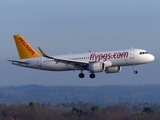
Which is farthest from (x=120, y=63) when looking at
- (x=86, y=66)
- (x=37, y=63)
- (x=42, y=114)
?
(x=42, y=114)

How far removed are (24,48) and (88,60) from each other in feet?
52.2

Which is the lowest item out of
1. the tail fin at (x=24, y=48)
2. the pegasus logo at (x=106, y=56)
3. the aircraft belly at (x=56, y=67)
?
the aircraft belly at (x=56, y=67)

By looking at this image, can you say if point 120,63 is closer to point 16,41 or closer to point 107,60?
point 107,60

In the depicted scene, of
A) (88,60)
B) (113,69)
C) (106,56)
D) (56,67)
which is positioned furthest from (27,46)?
(106,56)

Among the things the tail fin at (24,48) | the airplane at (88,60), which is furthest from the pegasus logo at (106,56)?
the tail fin at (24,48)

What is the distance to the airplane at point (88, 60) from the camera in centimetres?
7200

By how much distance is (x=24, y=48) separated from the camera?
279 feet

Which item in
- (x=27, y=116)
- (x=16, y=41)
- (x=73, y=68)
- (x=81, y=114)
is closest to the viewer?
(x=73, y=68)

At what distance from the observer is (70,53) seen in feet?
259

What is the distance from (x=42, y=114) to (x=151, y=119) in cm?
3024

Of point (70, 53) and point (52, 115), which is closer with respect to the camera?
point (70, 53)

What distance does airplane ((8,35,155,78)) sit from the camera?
2835 inches

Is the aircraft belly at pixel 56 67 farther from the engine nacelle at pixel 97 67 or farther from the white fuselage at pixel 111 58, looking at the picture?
the engine nacelle at pixel 97 67

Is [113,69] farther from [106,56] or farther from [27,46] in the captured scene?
[27,46]
